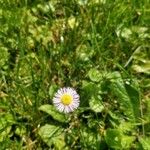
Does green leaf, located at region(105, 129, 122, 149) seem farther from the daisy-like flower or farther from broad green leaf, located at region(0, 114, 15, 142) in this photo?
broad green leaf, located at region(0, 114, 15, 142)

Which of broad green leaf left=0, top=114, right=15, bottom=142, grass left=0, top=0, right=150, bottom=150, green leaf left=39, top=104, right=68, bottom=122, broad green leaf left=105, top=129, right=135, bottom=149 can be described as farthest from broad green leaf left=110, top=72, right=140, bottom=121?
broad green leaf left=0, top=114, right=15, bottom=142

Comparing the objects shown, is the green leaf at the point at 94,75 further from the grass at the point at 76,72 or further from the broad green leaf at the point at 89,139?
the broad green leaf at the point at 89,139

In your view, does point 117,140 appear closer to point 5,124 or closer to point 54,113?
point 54,113

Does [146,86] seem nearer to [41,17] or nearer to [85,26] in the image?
[85,26]

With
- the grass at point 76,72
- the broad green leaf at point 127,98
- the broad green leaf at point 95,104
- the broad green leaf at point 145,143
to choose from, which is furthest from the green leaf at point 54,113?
the broad green leaf at point 145,143

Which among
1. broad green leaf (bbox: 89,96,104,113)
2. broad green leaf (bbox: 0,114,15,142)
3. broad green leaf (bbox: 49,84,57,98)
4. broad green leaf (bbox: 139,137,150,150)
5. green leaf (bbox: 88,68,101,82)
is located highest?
green leaf (bbox: 88,68,101,82)

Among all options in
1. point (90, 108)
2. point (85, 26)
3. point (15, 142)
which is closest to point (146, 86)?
point (90, 108)
